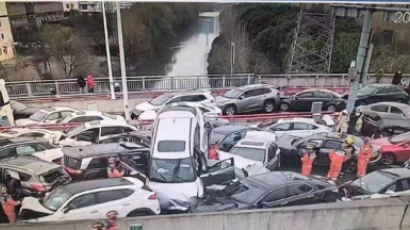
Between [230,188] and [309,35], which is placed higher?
[309,35]

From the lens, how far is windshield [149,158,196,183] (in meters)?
6.70

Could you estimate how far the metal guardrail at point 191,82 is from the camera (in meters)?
8.55

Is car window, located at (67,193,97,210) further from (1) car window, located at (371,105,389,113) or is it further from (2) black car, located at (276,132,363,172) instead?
(1) car window, located at (371,105,389,113)

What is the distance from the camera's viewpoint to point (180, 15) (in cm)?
841

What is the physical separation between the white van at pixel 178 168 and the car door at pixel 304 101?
3.16 m

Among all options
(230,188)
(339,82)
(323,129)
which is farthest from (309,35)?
(230,188)

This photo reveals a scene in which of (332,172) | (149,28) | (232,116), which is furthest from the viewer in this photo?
(149,28)

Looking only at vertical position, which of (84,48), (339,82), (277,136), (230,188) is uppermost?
(84,48)

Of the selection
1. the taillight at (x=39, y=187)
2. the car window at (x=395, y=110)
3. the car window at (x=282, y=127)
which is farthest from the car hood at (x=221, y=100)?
the taillight at (x=39, y=187)

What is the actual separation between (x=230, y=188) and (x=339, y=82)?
440 cm

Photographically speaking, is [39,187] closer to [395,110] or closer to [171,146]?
[171,146]

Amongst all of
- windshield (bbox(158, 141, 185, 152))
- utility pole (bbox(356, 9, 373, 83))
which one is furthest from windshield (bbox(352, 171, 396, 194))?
windshield (bbox(158, 141, 185, 152))

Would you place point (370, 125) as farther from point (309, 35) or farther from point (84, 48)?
point (84, 48)

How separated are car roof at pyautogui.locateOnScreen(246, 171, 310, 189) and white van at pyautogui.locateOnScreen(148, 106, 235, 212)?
581 mm
